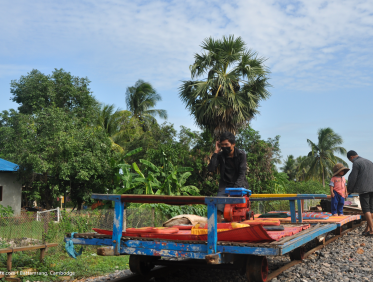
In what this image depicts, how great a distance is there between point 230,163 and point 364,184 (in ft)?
13.3

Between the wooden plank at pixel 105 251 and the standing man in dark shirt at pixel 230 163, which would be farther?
the standing man in dark shirt at pixel 230 163

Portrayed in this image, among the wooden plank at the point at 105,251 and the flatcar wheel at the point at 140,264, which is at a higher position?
the wooden plank at the point at 105,251

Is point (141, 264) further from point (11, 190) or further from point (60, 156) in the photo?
point (11, 190)

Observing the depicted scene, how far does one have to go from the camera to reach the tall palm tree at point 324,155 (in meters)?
47.5

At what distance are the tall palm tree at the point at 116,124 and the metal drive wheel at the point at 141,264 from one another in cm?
2452

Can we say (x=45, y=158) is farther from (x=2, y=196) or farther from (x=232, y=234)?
(x=232, y=234)

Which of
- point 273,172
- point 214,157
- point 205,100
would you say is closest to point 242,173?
point 214,157

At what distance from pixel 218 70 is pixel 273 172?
672 centimetres

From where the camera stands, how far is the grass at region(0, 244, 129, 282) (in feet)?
19.1

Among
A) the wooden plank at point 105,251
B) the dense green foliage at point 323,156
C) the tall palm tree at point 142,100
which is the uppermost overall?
the tall palm tree at point 142,100

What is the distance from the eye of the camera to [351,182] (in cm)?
845

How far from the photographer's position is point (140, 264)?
189 inches

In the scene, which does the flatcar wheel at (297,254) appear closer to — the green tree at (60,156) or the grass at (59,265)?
the grass at (59,265)

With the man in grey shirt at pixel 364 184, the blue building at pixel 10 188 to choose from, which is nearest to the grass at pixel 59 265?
the man in grey shirt at pixel 364 184
